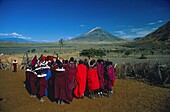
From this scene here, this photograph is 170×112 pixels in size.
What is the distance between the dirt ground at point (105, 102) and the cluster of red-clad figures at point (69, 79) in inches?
11.7

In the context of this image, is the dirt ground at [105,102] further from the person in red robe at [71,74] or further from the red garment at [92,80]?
the person in red robe at [71,74]

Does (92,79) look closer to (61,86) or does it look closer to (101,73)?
(101,73)

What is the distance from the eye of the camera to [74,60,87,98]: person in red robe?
299 inches

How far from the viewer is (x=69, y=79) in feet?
24.1

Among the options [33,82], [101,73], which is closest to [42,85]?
[33,82]

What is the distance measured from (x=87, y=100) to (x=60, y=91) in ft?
3.78

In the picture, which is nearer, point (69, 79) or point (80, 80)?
point (69, 79)

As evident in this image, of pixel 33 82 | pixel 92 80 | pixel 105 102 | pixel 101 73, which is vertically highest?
pixel 101 73

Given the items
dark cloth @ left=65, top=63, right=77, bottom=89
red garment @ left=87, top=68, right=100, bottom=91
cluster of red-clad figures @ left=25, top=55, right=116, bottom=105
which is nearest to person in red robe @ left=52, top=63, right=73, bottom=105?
cluster of red-clad figures @ left=25, top=55, right=116, bottom=105

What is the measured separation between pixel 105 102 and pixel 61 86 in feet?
5.70

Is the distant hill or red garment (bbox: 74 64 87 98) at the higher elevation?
the distant hill

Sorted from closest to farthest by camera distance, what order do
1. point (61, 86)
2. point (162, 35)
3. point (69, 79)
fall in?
1. point (61, 86)
2. point (69, 79)
3. point (162, 35)

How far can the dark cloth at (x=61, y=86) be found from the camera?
715 centimetres

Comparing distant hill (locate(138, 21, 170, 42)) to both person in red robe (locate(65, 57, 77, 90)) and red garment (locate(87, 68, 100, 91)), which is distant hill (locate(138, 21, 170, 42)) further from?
person in red robe (locate(65, 57, 77, 90))
